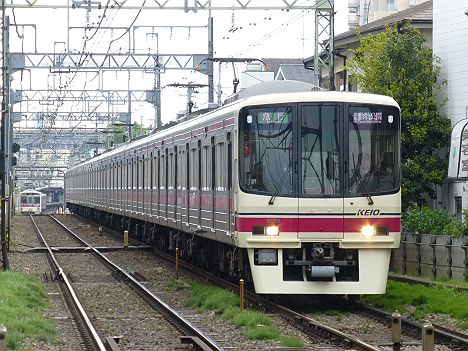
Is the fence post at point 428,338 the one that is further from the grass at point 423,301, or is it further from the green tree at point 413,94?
the green tree at point 413,94

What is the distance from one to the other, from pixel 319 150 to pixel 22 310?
168 inches

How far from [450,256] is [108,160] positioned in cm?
2357

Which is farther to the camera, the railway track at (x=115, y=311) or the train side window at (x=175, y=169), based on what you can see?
the train side window at (x=175, y=169)

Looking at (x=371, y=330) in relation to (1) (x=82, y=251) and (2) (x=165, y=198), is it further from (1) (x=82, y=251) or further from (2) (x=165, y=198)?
(1) (x=82, y=251)

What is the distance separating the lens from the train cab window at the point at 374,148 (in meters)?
15.1

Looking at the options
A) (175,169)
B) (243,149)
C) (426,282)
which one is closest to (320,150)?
(243,149)

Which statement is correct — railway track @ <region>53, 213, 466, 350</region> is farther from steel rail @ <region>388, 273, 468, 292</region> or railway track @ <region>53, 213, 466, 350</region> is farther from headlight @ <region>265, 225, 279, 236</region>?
steel rail @ <region>388, 273, 468, 292</region>

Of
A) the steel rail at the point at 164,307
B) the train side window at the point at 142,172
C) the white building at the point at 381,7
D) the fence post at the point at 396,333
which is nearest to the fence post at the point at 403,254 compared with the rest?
the steel rail at the point at 164,307

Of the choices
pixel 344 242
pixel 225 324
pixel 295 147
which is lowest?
pixel 225 324

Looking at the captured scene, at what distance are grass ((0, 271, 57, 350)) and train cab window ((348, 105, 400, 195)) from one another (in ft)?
14.4

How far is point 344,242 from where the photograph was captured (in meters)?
14.9

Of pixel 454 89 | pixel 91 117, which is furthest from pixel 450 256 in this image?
pixel 91 117

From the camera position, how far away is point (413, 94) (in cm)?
2961

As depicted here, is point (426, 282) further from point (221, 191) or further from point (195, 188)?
point (195, 188)
